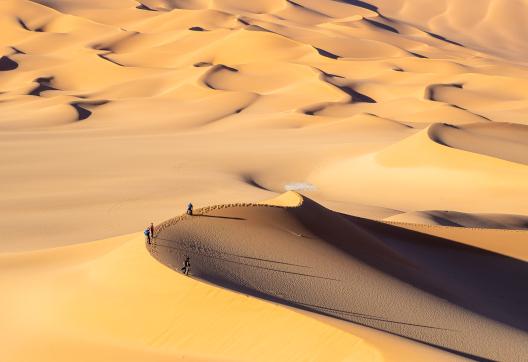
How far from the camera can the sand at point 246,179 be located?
9.62m

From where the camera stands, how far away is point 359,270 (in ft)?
38.8

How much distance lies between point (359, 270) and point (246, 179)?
40.3 feet

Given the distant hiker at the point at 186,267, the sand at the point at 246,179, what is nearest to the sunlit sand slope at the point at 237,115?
the sand at the point at 246,179

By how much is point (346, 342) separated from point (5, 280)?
6802mm

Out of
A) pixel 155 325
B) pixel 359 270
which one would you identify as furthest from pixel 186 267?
pixel 359 270

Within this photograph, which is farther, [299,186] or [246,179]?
[246,179]

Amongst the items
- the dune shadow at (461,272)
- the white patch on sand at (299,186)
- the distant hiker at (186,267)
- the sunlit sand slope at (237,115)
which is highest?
the distant hiker at (186,267)

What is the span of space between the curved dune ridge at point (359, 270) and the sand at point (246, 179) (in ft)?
0.21

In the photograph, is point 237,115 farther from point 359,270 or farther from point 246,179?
point 359,270

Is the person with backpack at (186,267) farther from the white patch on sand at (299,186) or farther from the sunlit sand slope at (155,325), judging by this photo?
the white patch on sand at (299,186)

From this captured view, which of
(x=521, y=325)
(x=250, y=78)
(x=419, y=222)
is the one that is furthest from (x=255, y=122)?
(x=521, y=325)

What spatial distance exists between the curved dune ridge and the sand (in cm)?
6

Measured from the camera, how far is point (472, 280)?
14.1m

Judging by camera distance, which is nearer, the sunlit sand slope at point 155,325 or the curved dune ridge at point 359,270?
the sunlit sand slope at point 155,325
